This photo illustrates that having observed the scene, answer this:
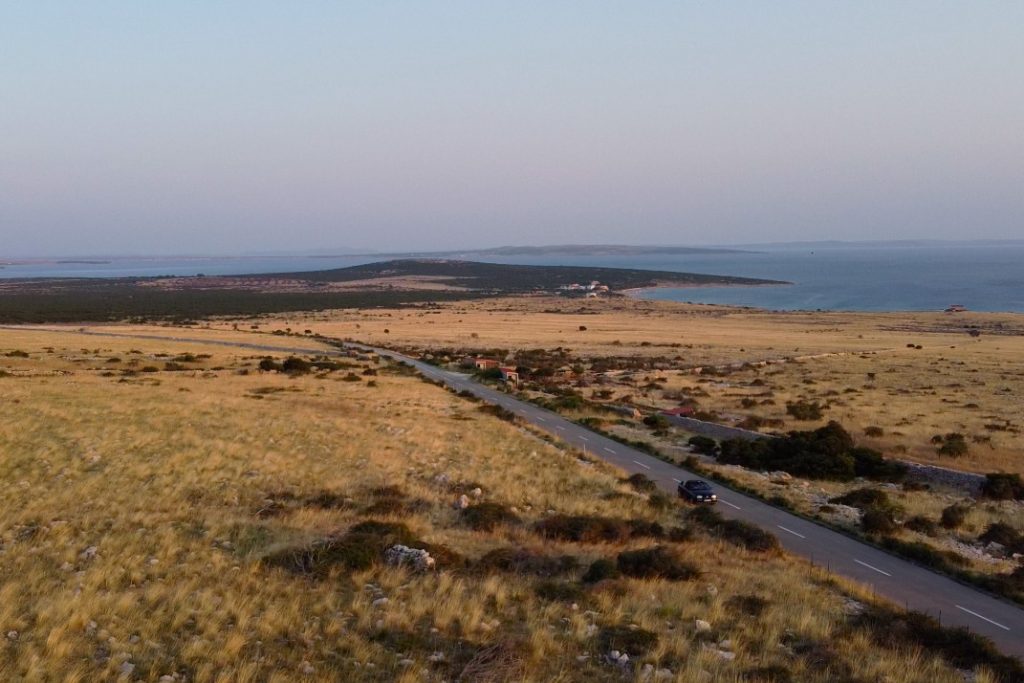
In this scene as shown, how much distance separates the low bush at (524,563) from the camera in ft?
48.6

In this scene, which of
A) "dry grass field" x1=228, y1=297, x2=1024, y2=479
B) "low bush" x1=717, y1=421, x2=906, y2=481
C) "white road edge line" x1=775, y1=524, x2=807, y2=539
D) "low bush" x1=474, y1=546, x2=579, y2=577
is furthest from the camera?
"dry grass field" x1=228, y1=297, x2=1024, y2=479

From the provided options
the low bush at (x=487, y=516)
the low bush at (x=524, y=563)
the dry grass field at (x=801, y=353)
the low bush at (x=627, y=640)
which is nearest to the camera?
the low bush at (x=627, y=640)

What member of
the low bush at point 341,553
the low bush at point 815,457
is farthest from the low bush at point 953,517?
the low bush at point 341,553

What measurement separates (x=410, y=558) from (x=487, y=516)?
14.4ft

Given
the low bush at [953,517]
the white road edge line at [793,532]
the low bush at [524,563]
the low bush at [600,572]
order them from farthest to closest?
1. the low bush at [953,517]
2. the white road edge line at [793,532]
3. the low bush at [524,563]
4. the low bush at [600,572]

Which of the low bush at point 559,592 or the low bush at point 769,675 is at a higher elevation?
the low bush at point 559,592

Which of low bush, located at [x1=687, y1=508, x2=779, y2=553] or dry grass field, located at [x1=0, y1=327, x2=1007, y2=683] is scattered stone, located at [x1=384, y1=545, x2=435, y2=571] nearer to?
dry grass field, located at [x1=0, y1=327, x2=1007, y2=683]

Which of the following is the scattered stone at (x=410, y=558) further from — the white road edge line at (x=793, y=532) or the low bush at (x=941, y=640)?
the white road edge line at (x=793, y=532)

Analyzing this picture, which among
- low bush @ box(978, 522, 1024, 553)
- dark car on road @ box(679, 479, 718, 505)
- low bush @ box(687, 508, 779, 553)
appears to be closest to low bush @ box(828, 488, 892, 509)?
low bush @ box(978, 522, 1024, 553)

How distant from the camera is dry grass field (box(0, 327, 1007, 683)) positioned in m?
10.3

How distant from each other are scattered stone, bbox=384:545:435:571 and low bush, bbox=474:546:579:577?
105cm

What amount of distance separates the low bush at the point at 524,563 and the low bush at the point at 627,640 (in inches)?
123

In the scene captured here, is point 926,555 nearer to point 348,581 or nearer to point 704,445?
point 348,581

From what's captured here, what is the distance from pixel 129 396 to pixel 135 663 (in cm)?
3379
